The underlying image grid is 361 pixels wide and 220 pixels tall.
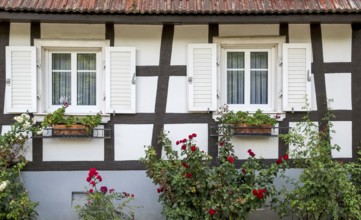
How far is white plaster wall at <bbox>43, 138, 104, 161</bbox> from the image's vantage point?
665 centimetres

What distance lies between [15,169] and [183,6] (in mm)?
3172

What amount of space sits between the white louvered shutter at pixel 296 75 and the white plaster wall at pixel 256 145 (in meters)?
0.55

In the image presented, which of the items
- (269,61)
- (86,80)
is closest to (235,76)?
(269,61)

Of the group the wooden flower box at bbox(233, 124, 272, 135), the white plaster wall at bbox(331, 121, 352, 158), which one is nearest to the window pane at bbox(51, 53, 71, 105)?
the wooden flower box at bbox(233, 124, 272, 135)

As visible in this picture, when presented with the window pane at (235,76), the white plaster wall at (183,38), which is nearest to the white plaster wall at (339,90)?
the window pane at (235,76)

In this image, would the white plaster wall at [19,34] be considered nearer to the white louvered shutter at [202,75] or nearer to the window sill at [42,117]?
the window sill at [42,117]

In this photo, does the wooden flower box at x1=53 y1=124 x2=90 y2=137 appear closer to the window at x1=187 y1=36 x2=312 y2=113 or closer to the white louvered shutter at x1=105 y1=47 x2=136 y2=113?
the white louvered shutter at x1=105 y1=47 x2=136 y2=113

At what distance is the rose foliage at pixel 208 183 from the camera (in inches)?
234

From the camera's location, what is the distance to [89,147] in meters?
6.68

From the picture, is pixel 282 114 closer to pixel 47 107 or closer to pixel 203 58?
pixel 203 58

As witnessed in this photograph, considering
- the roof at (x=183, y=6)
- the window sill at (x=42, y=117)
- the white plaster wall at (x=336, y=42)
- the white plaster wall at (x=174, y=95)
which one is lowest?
the window sill at (x=42, y=117)

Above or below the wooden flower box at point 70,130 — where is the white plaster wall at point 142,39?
above

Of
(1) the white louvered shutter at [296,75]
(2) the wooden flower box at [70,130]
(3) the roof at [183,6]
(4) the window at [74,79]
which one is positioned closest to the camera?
(3) the roof at [183,6]

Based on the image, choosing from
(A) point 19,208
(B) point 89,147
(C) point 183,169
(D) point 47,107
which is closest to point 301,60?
(C) point 183,169
